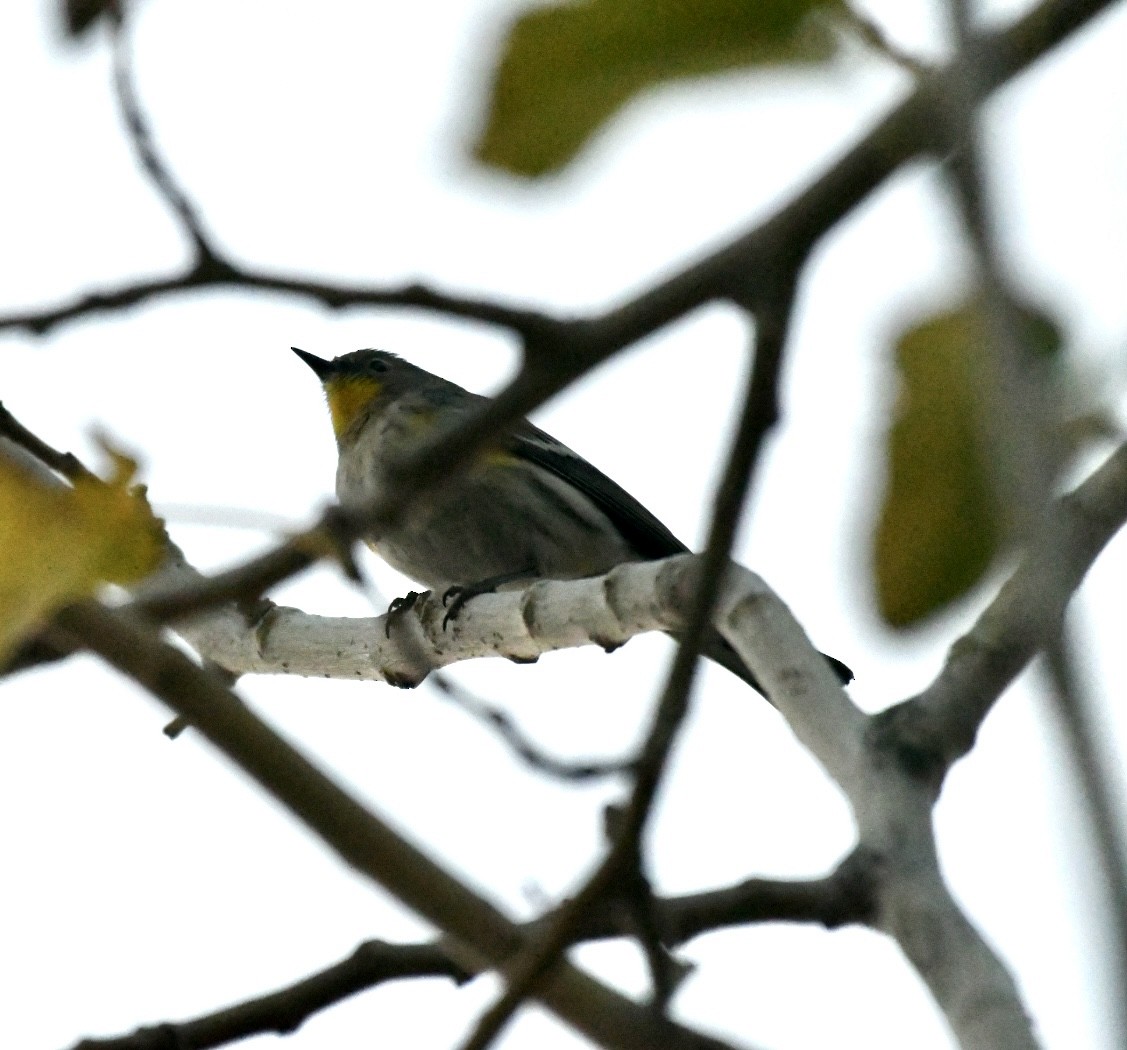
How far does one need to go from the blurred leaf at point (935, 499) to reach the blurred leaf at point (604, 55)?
0.36m

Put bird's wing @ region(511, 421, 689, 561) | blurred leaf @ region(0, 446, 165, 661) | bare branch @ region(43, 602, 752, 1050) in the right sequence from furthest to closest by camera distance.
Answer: bird's wing @ region(511, 421, 689, 561) < bare branch @ region(43, 602, 752, 1050) < blurred leaf @ region(0, 446, 165, 661)

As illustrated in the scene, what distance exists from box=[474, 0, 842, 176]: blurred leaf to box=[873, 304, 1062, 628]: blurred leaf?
362 mm

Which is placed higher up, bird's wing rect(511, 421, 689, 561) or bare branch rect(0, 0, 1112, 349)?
bird's wing rect(511, 421, 689, 561)

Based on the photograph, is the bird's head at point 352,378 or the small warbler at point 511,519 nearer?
the small warbler at point 511,519

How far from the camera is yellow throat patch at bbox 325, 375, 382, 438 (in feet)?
31.4

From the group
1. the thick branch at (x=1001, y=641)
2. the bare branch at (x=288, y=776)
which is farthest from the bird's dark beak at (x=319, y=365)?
the bare branch at (x=288, y=776)

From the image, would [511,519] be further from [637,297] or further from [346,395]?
[637,297]

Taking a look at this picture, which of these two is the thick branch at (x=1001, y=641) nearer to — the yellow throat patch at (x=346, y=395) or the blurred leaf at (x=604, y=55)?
the blurred leaf at (x=604, y=55)

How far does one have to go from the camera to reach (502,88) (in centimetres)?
159

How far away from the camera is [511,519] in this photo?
7688mm

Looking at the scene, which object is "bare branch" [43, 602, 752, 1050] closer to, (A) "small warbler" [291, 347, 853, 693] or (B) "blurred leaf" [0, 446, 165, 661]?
(B) "blurred leaf" [0, 446, 165, 661]

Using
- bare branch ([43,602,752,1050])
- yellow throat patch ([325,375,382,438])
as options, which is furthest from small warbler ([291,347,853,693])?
bare branch ([43,602,752,1050])

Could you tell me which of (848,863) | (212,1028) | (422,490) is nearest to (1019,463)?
(422,490)

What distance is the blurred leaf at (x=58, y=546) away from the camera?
1.28m
